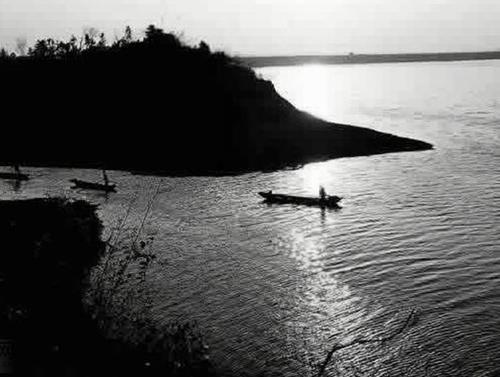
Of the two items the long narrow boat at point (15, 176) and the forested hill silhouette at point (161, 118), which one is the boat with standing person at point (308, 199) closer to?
the forested hill silhouette at point (161, 118)

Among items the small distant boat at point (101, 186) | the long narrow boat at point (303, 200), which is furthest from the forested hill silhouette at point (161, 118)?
the long narrow boat at point (303, 200)

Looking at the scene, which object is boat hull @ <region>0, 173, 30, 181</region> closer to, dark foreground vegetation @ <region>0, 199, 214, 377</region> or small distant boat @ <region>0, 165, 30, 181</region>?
small distant boat @ <region>0, 165, 30, 181</region>

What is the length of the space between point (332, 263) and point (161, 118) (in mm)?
60976

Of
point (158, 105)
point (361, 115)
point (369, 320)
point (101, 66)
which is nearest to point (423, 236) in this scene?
point (369, 320)

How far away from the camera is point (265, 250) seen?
1781 inches

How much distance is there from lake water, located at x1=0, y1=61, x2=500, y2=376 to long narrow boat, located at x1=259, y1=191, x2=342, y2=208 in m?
1.05

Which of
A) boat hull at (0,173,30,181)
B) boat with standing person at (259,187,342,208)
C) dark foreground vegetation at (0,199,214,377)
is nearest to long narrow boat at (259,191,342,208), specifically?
boat with standing person at (259,187,342,208)

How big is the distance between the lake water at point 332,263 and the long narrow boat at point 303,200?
1.05m

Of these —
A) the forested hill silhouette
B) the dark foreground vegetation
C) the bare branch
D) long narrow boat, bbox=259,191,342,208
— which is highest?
the forested hill silhouette

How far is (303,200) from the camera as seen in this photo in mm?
60938

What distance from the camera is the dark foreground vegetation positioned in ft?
67.2

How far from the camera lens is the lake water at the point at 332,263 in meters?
28.2

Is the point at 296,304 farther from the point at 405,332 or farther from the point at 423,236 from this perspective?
the point at 423,236


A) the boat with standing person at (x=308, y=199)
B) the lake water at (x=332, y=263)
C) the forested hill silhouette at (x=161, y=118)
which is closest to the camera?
the lake water at (x=332, y=263)
